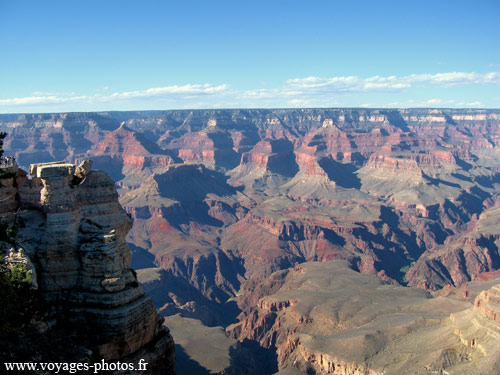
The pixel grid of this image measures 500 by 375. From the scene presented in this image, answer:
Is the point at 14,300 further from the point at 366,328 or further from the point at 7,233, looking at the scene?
the point at 366,328

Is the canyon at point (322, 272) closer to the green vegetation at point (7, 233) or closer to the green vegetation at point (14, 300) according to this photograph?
the green vegetation at point (7, 233)

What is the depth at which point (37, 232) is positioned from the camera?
21172 millimetres

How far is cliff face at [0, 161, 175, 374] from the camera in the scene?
800 inches

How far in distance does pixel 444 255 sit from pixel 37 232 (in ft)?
415

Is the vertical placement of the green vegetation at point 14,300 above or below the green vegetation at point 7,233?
below

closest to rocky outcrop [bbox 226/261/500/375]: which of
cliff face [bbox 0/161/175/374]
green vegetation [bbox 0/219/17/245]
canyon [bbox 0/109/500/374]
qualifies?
canyon [bbox 0/109/500/374]

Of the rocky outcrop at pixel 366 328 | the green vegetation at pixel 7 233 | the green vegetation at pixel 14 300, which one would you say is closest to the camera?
the green vegetation at pixel 14 300

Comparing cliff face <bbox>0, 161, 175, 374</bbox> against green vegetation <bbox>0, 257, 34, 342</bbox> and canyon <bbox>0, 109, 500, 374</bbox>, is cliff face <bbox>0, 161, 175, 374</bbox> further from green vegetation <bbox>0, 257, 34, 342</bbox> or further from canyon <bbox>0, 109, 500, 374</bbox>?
green vegetation <bbox>0, 257, 34, 342</bbox>

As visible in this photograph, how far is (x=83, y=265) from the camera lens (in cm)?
2098

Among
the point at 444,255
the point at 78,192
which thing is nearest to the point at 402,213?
the point at 444,255

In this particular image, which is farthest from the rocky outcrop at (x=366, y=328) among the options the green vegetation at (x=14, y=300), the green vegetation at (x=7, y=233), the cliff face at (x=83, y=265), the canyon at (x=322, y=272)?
the green vegetation at (x=7, y=233)

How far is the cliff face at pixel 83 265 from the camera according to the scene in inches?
800

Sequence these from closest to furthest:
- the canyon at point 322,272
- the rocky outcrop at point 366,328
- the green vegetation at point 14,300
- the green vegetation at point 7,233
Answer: the green vegetation at point 14,300
the green vegetation at point 7,233
the rocky outcrop at point 366,328
the canyon at point 322,272

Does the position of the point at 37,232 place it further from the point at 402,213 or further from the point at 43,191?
the point at 402,213
